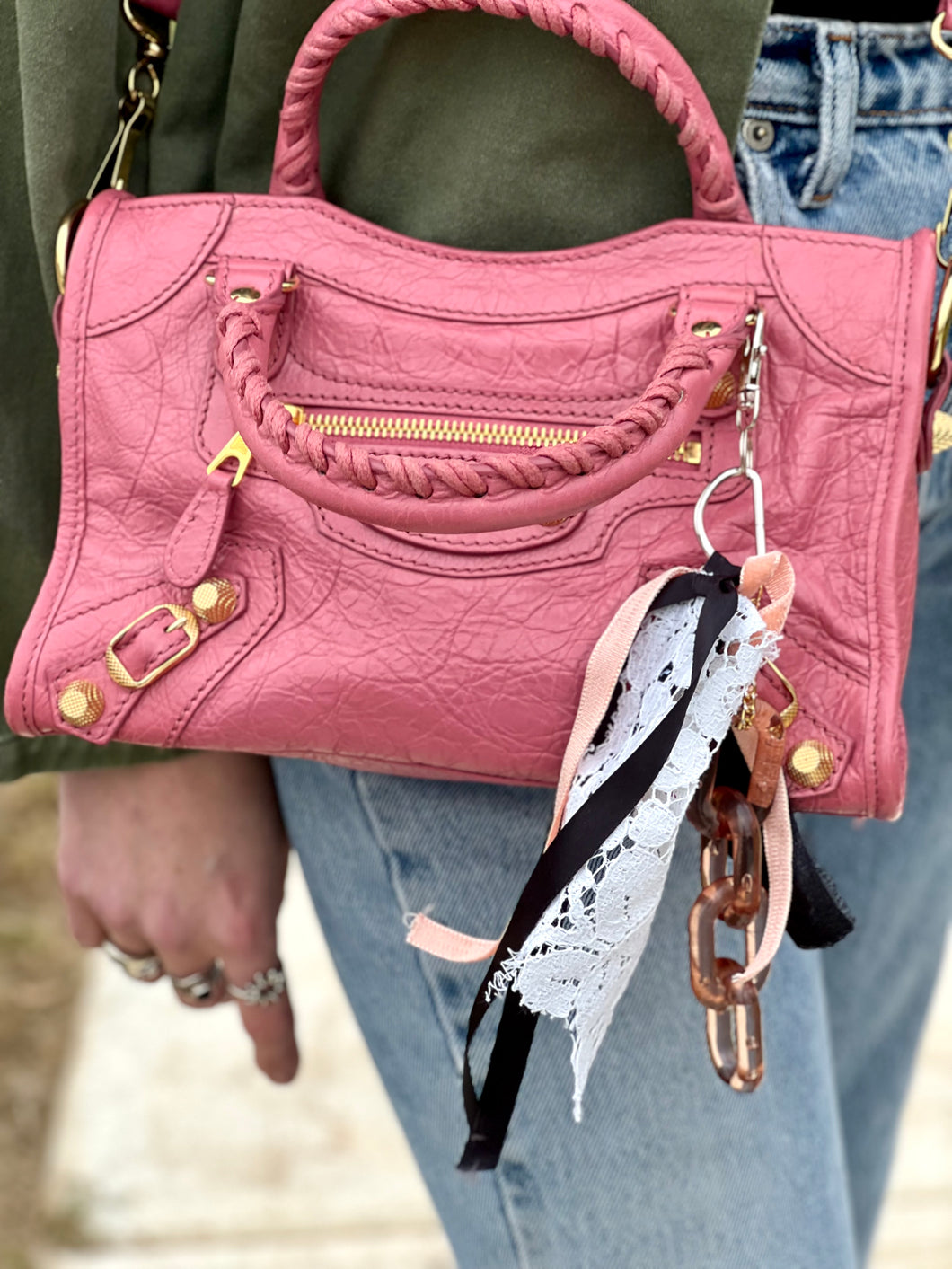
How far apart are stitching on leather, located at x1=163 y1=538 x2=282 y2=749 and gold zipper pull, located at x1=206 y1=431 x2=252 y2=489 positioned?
5 cm

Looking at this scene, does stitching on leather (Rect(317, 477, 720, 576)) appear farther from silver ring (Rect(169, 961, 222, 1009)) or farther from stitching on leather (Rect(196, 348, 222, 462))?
silver ring (Rect(169, 961, 222, 1009))

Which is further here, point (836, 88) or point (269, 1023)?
point (269, 1023)

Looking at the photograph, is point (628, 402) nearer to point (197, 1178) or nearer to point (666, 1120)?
point (666, 1120)

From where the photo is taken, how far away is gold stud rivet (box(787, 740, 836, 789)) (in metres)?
0.75

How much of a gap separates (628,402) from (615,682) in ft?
0.58

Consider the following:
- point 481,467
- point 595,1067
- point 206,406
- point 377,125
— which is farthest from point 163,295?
point 595,1067

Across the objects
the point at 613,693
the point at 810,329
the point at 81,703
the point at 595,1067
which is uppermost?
the point at 810,329

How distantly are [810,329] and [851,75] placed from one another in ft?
0.55

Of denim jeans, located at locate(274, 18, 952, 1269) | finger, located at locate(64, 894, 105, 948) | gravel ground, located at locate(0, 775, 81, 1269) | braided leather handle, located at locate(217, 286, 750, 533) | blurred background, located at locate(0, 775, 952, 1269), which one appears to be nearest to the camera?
braided leather handle, located at locate(217, 286, 750, 533)

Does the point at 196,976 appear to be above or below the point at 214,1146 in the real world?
above

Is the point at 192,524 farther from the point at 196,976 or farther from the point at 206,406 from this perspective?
the point at 196,976

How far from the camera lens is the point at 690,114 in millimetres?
722

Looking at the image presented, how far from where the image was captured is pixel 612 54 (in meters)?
0.71

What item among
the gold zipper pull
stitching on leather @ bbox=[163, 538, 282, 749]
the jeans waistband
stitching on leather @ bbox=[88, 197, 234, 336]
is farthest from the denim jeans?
stitching on leather @ bbox=[88, 197, 234, 336]
